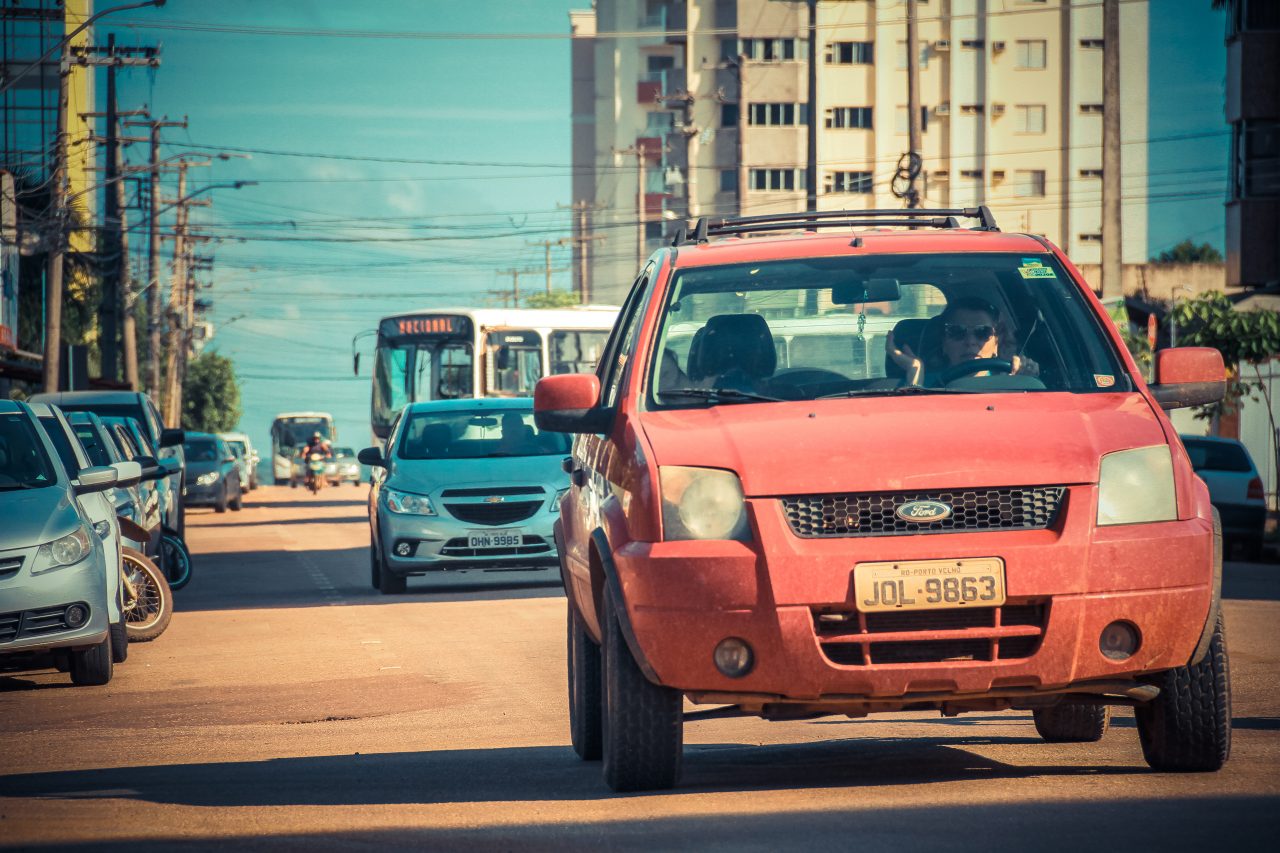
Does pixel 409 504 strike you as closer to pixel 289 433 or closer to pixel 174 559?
pixel 174 559

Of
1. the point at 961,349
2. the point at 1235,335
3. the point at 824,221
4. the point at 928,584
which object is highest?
the point at 1235,335

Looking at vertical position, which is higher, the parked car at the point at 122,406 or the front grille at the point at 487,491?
the parked car at the point at 122,406

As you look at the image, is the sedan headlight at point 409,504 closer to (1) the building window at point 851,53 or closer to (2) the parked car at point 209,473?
(2) the parked car at point 209,473

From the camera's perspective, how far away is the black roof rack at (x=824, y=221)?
8.40 meters

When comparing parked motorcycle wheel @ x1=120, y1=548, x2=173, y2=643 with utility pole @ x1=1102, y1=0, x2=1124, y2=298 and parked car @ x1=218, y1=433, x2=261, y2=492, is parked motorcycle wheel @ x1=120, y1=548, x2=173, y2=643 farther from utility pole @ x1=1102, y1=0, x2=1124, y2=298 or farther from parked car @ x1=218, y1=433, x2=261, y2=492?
parked car @ x1=218, y1=433, x2=261, y2=492

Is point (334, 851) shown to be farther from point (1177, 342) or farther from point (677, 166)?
point (677, 166)

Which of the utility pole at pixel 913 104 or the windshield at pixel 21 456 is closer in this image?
the windshield at pixel 21 456

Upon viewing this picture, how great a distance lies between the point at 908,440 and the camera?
683 cm

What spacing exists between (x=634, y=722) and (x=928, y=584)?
1.19 metres

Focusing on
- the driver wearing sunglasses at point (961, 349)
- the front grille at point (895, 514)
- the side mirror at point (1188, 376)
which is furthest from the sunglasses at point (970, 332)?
the front grille at point (895, 514)

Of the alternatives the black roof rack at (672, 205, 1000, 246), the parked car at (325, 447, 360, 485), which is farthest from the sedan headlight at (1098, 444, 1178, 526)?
the parked car at (325, 447, 360, 485)

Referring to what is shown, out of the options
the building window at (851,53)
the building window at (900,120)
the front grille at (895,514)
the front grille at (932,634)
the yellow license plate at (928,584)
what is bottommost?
the front grille at (932,634)

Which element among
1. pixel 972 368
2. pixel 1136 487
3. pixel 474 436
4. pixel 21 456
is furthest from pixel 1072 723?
pixel 474 436

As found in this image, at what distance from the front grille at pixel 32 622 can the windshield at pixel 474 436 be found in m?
8.84
